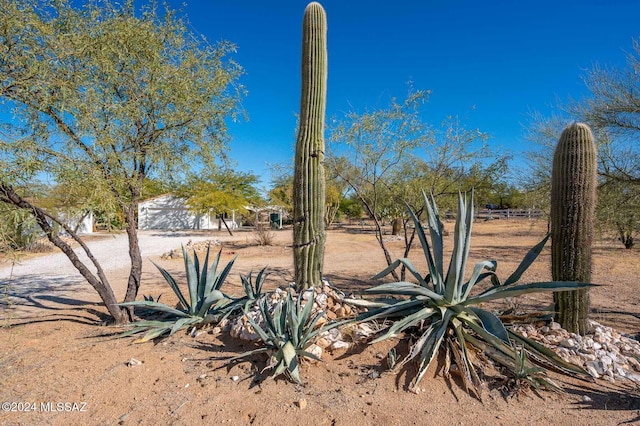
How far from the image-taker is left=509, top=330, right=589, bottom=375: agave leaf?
263 centimetres

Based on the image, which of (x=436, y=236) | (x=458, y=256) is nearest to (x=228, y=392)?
(x=458, y=256)

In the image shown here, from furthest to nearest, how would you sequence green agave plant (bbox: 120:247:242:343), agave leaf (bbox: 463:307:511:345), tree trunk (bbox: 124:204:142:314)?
1. tree trunk (bbox: 124:204:142:314)
2. green agave plant (bbox: 120:247:242:343)
3. agave leaf (bbox: 463:307:511:345)

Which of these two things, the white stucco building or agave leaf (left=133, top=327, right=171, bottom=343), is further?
the white stucco building

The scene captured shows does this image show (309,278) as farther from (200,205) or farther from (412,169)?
(200,205)

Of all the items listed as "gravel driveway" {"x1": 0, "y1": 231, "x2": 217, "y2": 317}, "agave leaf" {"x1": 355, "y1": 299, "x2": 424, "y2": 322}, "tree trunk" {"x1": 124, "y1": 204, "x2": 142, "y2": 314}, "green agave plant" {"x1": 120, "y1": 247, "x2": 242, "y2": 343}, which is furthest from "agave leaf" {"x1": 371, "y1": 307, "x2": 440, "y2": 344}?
"gravel driveway" {"x1": 0, "y1": 231, "x2": 217, "y2": 317}

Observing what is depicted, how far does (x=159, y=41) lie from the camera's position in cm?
514

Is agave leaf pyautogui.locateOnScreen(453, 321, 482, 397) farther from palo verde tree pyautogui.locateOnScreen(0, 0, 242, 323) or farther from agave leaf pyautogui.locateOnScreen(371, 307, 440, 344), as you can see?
palo verde tree pyautogui.locateOnScreen(0, 0, 242, 323)

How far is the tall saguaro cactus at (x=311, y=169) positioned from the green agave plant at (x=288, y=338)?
91cm

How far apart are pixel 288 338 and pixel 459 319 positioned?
4.98 ft

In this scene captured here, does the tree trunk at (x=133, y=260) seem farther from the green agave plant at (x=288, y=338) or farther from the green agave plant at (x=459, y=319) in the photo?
the green agave plant at (x=459, y=319)

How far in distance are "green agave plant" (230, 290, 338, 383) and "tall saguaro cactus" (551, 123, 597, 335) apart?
2.34 meters

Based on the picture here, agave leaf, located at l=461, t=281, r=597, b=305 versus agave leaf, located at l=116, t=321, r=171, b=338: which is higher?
agave leaf, located at l=461, t=281, r=597, b=305

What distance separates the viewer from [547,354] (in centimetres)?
270

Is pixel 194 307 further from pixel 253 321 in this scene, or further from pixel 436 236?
pixel 436 236
